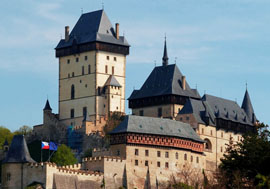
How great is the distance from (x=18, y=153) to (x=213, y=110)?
113 ft

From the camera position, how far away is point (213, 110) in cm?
14062

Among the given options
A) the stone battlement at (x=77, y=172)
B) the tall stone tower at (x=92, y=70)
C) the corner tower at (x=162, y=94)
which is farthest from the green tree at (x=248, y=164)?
the tall stone tower at (x=92, y=70)

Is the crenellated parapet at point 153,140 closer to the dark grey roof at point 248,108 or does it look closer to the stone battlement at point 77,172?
the stone battlement at point 77,172

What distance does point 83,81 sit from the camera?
478 ft

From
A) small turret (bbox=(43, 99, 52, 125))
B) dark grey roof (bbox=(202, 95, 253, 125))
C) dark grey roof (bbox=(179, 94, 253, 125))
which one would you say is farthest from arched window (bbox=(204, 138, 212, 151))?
small turret (bbox=(43, 99, 52, 125))

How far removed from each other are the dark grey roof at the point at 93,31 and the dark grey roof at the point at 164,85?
627cm

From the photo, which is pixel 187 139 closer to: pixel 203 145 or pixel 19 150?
pixel 203 145

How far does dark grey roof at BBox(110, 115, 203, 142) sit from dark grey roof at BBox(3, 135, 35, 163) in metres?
12.4

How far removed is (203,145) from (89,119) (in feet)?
50.9

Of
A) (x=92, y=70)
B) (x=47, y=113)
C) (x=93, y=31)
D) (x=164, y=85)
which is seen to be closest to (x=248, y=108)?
(x=164, y=85)

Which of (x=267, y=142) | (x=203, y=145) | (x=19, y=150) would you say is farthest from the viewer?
(x=203, y=145)

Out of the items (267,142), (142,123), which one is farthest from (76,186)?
(267,142)

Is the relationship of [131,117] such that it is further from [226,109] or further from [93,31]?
[93,31]

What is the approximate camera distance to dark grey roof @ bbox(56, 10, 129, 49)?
146 meters
